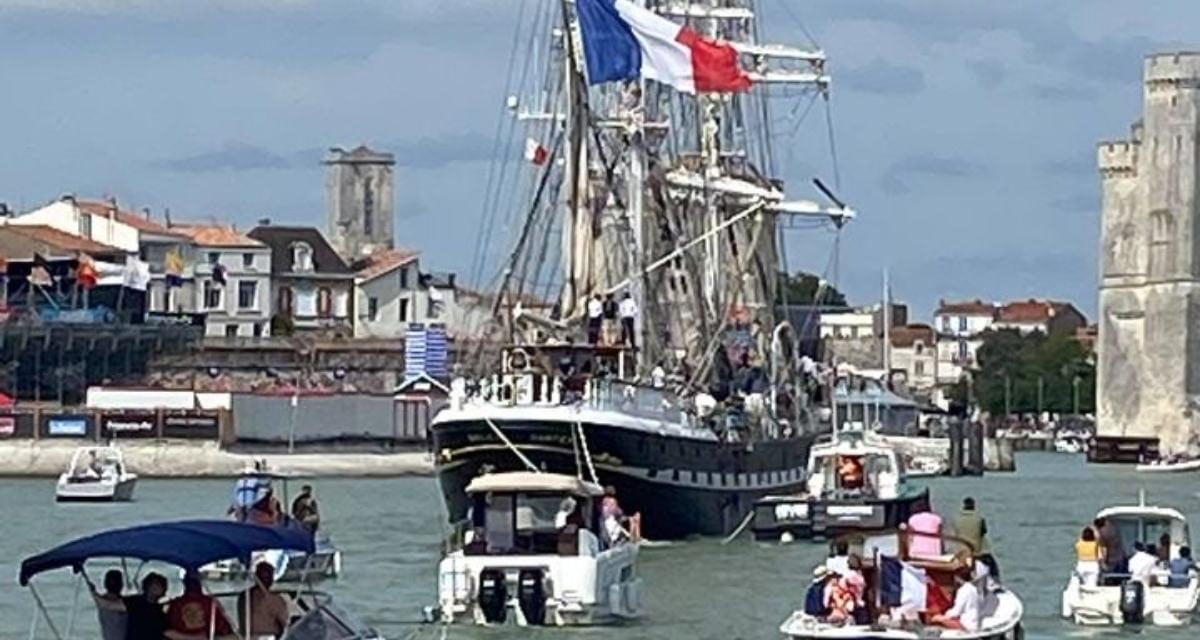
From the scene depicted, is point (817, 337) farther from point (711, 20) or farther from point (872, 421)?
point (711, 20)

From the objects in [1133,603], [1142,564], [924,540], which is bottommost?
[1133,603]

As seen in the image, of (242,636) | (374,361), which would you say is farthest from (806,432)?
(374,361)

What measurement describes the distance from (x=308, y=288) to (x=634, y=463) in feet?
362

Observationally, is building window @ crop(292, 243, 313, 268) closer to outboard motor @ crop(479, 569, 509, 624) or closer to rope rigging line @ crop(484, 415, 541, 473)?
rope rigging line @ crop(484, 415, 541, 473)

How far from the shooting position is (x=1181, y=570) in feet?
166

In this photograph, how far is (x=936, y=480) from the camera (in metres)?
143

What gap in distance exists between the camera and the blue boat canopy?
33.9 metres

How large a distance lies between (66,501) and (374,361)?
66.0 m

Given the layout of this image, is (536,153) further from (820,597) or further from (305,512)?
(820,597)

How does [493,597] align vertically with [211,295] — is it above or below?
below

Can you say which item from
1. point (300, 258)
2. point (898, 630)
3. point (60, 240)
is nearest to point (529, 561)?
point (898, 630)

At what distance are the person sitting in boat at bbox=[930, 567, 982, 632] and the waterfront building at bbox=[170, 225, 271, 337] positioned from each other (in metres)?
136

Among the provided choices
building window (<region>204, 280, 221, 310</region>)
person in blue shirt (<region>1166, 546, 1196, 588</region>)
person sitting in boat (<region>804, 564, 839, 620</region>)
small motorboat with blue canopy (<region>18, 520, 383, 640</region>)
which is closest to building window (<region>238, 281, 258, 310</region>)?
building window (<region>204, 280, 221, 310</region>)

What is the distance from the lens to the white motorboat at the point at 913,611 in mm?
37156
